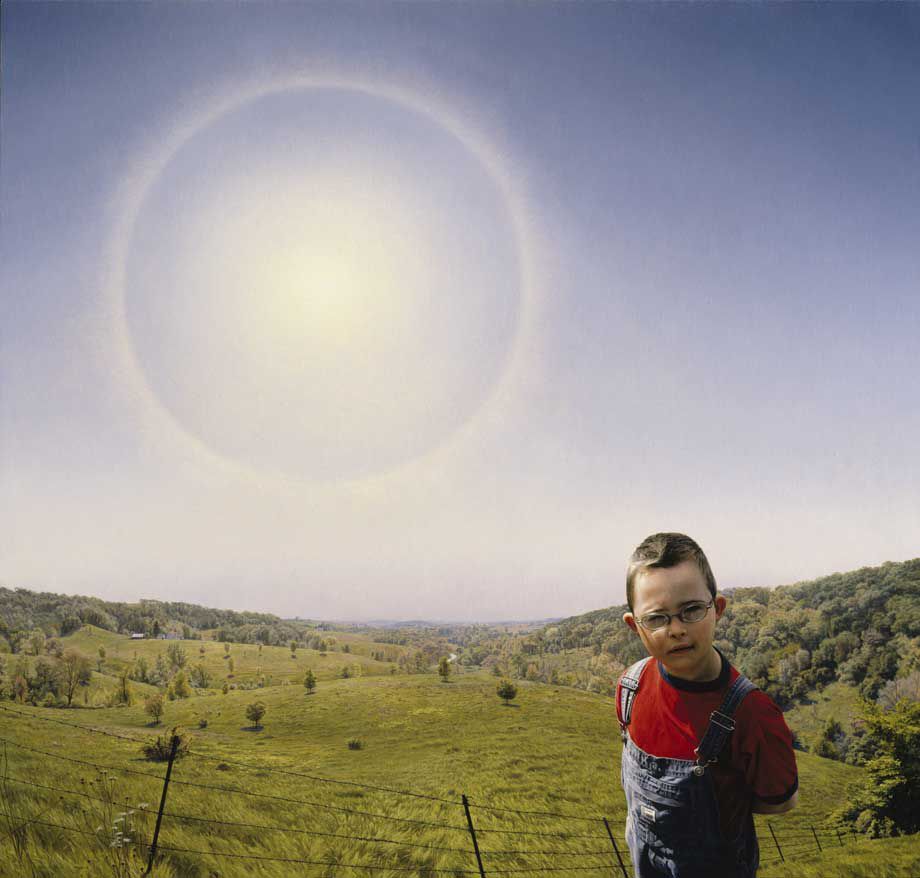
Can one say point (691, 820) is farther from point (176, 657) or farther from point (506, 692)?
point (176, 657)

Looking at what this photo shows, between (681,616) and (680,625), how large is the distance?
5 cm

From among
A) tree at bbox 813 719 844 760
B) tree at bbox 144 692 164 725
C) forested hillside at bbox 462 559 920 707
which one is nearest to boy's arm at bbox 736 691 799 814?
tree at bbox 144 692 164 725

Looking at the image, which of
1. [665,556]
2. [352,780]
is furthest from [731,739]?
[352,780]

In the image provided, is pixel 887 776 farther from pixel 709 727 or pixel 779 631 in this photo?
pixel 779 631

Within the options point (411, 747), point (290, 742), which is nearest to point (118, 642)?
point (290, 742)

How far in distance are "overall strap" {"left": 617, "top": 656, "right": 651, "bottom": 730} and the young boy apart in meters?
0.11

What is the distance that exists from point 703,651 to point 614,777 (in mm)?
60104

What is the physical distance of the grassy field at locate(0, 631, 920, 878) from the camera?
7.20 m

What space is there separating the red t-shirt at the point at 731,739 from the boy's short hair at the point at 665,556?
0.60 m

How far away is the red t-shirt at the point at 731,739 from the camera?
2590mm

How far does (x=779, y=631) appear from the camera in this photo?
471 ft

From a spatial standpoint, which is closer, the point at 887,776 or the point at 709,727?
the point at 709,727

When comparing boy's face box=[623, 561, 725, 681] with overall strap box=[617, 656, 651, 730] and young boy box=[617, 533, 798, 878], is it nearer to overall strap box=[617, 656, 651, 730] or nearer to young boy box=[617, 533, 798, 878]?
young boy box=[617, 533, 798, 878]

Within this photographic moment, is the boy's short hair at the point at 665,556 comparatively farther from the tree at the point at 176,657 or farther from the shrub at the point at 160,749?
the tree at the point at 176,657
